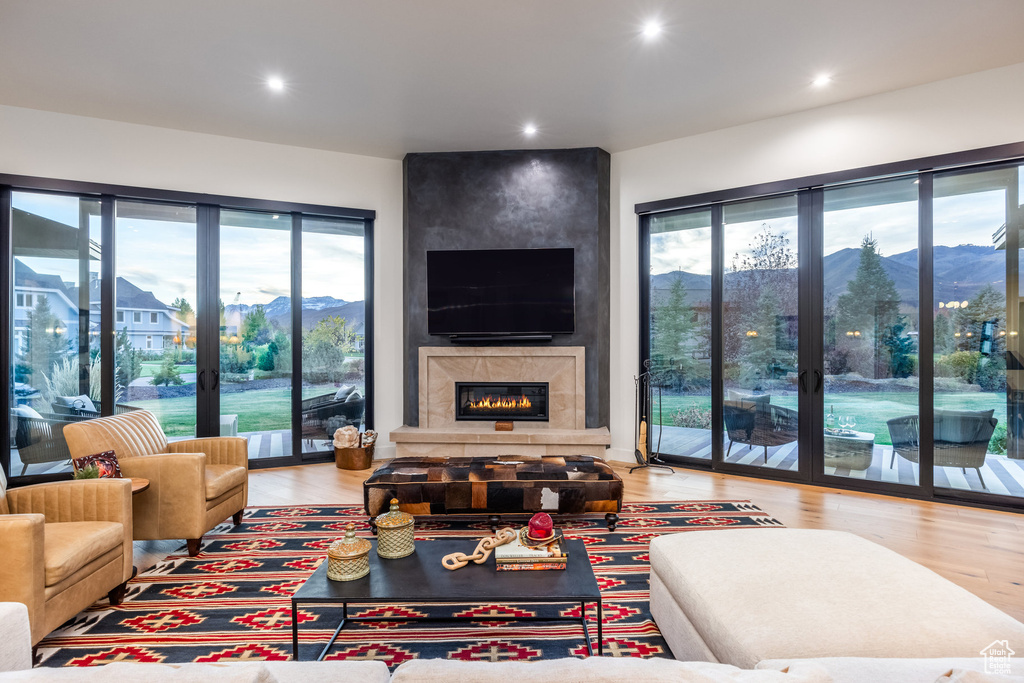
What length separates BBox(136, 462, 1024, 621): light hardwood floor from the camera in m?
2.69

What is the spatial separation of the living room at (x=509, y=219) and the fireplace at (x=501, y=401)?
0.16 meters

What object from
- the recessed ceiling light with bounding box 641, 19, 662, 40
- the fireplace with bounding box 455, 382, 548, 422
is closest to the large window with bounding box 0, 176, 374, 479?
the fireplace with bounding box 455, 382, 548, 422

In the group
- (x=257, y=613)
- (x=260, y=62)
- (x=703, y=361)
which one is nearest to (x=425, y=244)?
(x=260, y=62)

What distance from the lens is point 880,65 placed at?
3637mm

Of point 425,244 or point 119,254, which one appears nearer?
point 119,254

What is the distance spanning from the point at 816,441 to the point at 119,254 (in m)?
6.37

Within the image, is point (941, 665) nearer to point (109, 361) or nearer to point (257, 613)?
point (257, 613)

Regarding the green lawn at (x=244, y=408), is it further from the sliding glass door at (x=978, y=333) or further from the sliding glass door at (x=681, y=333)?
the sliding glass door at (x=978, y=333)

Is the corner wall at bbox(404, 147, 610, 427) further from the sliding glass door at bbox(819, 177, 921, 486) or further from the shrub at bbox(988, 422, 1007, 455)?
the shrub at bbox(988, 422, 1007, 455)

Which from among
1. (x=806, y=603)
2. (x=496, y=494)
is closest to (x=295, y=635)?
(x=496, y=494)

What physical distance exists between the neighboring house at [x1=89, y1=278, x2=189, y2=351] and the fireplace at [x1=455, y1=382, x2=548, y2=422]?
2719 mm

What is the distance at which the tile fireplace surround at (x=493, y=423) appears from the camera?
16.1ft

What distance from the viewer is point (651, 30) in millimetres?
Answer: 3234

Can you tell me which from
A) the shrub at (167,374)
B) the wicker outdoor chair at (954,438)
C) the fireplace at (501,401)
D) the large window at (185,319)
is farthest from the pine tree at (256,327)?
the wicker outdoor chair at (954,438)
